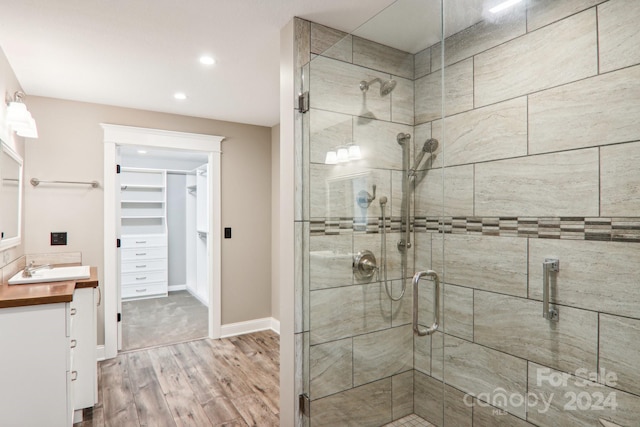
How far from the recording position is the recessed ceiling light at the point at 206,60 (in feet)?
8.16

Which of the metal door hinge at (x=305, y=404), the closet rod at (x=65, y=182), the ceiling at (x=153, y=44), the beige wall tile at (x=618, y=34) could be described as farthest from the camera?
the closet rod at (x=65, y=182)

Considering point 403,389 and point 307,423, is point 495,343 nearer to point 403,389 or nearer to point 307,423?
point 403,389

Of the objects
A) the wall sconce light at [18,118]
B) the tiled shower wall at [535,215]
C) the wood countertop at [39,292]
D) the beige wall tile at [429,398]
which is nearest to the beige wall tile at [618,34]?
the tiled shower wall at [535,215]

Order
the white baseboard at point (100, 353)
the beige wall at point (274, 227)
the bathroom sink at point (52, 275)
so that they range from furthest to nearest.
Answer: the beige wall at point (274, 227)
the white baseboard at point (100, 353)
the bathroom sink at point (52, 275)

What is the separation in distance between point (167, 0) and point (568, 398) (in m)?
2.56

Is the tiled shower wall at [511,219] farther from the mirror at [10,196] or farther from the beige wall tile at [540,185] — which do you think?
the mirror at [10,196]

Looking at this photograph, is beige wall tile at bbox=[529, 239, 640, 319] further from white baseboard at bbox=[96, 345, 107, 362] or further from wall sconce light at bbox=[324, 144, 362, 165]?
white baseboard at bbox=[96, 345, 107, 362]

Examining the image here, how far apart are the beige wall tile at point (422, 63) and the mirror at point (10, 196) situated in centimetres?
250

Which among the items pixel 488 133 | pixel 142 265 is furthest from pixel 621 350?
pixel 142 265

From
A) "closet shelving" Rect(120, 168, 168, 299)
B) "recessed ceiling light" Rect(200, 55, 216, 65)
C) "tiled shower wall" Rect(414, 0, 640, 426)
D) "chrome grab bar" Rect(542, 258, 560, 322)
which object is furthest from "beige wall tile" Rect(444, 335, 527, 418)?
"closet shelving" Rect(120, 168, 168, 299)

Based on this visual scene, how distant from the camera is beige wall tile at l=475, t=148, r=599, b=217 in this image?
142cm

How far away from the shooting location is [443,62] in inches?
59.7

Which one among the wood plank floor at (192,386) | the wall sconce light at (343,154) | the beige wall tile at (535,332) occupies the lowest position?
the wood plank floor at (192,386)

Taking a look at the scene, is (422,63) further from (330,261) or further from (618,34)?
(330,261)
